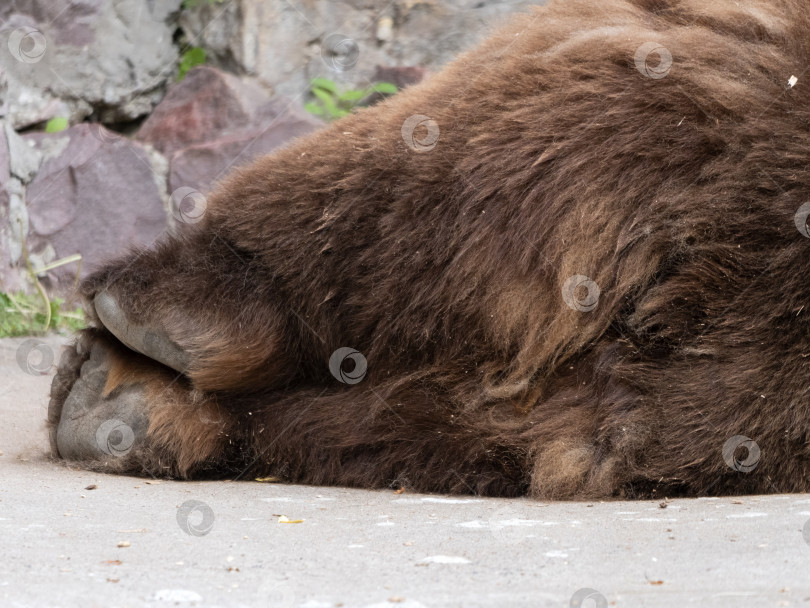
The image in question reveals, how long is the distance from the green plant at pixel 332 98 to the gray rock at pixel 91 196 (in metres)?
0.82

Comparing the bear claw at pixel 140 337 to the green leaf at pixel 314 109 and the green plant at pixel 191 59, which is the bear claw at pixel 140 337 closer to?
the green leaf at pixel 314 109

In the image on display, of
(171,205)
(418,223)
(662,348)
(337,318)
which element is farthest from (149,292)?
(171,205)

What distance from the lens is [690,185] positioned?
208cm

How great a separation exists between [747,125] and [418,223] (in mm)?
685

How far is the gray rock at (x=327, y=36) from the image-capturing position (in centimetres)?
495

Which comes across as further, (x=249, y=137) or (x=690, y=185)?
(x=249, y=137)

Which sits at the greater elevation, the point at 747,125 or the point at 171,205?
the point at 747,125

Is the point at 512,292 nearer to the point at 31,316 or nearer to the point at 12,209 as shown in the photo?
the point at 31,316

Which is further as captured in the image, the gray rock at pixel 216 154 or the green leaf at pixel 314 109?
the green leaf at pixel 314 109

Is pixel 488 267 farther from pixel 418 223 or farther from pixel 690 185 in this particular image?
pixel 690 185

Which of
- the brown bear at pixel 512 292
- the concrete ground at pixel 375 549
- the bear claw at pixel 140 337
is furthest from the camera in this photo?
the bear claw at pixel 140 337

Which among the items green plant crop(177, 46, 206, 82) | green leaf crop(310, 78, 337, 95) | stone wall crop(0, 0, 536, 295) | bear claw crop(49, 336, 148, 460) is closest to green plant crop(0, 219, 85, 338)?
stone wall crop(0, 0, 536, 295)

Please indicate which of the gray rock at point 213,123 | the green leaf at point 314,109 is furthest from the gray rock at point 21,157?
the green leaf at point 314,109

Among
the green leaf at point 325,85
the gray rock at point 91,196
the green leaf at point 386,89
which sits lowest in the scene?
the gray rock at point 91,196
